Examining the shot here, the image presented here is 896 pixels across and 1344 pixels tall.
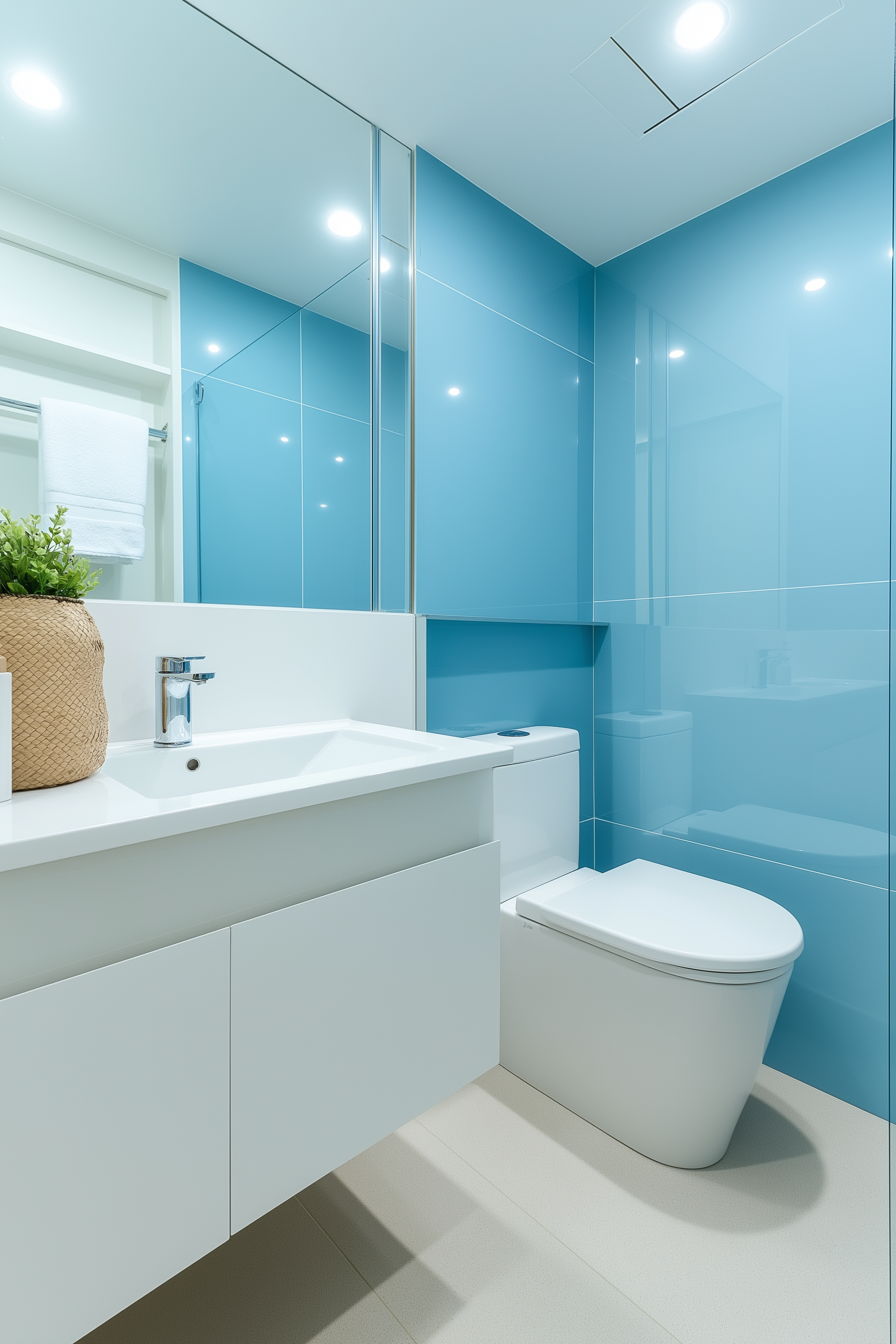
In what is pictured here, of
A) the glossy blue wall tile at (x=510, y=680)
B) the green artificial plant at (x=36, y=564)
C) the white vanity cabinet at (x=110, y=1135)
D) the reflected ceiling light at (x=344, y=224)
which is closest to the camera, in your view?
the white vanity cabinet at (x=110, y=1135)

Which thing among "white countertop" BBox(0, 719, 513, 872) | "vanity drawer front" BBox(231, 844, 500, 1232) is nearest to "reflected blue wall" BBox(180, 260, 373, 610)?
"white countertop" BBox(0, 719, 513, 872)

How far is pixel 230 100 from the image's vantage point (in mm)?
1177

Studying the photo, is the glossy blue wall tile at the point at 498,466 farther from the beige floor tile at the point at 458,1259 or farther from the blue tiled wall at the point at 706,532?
the beige floor tile at the point at 458,1259

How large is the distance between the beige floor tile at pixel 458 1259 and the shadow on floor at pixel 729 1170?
0.20 meters

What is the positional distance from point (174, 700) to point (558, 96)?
1421 mm

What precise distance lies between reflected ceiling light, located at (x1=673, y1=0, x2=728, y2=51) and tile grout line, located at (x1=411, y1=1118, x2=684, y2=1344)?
6.92 feet

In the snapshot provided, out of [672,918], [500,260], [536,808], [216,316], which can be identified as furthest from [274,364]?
[672,918]

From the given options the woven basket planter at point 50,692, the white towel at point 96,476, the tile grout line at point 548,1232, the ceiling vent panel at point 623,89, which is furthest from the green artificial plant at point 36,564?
the ceiling vent panel at point 623,89

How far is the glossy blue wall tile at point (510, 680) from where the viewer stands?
1.57 metres

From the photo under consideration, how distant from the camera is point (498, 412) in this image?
5.30 ft

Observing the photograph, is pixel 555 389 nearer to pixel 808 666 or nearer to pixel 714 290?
pixel 714 290

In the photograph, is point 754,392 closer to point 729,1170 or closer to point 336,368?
point 336,368

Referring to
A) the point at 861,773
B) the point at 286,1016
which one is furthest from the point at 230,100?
the point at 861,773

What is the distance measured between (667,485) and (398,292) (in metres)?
0.84
